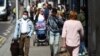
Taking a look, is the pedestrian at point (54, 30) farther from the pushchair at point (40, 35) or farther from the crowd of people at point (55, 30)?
the pushchair at point (40, 35)

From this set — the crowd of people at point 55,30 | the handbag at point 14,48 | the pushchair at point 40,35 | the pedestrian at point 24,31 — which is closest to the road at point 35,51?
the pushchair at point 40,35

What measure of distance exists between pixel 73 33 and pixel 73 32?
0.02 meters

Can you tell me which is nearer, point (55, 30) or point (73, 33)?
point (73, 33)

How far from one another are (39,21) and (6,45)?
2.30 meters

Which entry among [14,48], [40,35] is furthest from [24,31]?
[40,35]

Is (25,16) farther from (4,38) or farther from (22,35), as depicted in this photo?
(4,38)

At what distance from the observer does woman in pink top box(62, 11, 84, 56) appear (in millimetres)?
10086

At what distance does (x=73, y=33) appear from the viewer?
10.1m

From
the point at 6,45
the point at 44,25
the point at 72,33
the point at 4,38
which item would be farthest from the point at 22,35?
the point at 4,38

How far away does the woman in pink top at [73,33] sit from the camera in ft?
33.1

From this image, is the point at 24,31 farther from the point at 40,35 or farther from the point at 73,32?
the point at 40,35

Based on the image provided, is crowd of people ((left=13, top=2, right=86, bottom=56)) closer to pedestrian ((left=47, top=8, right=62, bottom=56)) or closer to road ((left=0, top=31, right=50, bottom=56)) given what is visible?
pedestrian ((left=47, top=8, right=62, bottom=56))

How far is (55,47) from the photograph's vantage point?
13.5 meters

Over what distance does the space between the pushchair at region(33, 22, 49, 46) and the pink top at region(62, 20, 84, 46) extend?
829cm
